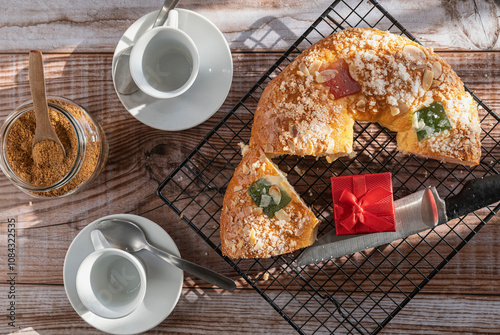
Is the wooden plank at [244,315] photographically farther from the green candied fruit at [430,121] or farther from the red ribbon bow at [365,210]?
the green candied fruit at [430,121]

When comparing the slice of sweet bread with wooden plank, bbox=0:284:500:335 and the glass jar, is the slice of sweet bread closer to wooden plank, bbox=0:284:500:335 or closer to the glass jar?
wooden plank, bbox=0:284:500:335

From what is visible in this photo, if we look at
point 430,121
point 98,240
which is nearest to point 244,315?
point 98,240

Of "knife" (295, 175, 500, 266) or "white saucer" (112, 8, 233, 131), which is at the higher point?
"white saucer" (112, 8, 233, 131)

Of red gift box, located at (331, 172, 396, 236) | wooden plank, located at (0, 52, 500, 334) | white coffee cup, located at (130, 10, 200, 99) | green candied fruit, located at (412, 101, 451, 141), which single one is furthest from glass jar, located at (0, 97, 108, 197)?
green candied fruit, located at (412, 101, 451, 141)

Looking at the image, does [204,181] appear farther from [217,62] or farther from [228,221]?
[217,62]

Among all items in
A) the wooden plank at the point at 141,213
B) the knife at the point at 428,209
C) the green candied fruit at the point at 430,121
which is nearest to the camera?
the green candied fruit at the point at 430,121

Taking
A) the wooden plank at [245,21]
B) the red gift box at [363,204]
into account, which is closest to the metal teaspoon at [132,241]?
the red gift box at [363,204]

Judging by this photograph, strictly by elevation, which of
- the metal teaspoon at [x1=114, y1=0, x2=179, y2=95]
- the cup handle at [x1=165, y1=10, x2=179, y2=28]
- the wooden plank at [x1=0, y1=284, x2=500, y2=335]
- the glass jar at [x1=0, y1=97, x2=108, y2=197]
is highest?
the cup handle at [x1=165, y1=10, x2=179, y2=28]
